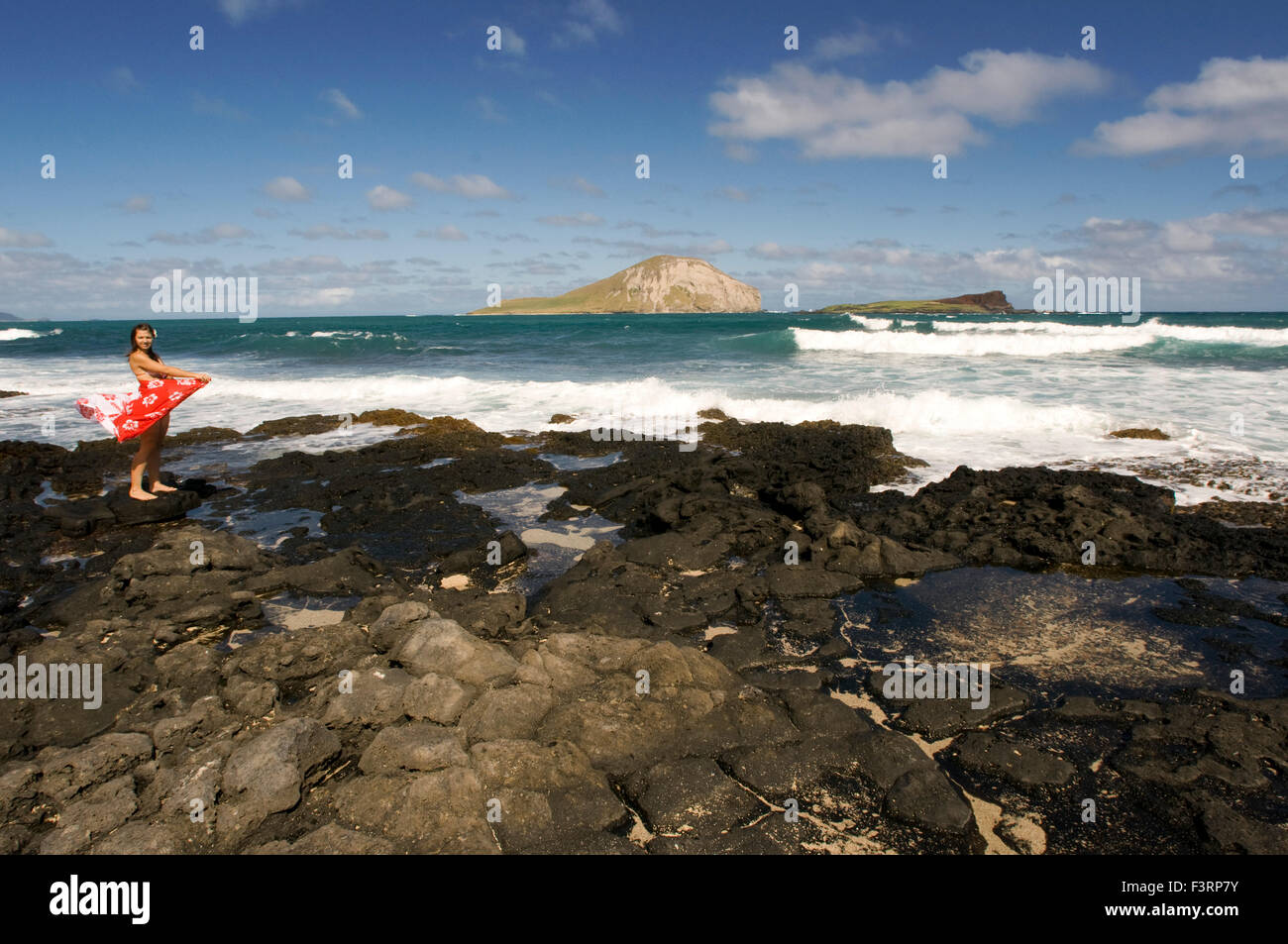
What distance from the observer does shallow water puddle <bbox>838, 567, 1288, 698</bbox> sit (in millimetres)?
5246

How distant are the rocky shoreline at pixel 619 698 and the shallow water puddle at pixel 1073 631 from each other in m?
0.06

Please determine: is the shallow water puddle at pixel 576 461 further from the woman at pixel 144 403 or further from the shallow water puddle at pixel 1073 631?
the shallow water puddle at pixel 1073 631

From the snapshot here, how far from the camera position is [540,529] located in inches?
355

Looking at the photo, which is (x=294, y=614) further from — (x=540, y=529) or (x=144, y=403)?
(x=144, y=403)

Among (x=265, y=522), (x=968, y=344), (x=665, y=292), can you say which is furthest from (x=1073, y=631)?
(x=665, y=292)

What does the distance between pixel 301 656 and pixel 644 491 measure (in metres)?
5.44

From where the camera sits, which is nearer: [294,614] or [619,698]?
[619,698]

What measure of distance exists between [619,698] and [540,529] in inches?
187

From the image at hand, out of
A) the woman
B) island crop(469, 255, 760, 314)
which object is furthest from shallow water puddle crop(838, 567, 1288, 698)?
island crop(469, 255, 760, 314)

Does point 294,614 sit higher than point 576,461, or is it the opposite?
point 576,461

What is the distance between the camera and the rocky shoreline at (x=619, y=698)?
3.60 metres

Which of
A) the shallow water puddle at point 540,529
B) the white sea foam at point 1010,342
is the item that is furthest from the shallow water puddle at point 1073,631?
the white sea foam at point 1010,342

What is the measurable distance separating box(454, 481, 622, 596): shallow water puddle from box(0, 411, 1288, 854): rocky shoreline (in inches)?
3.8
